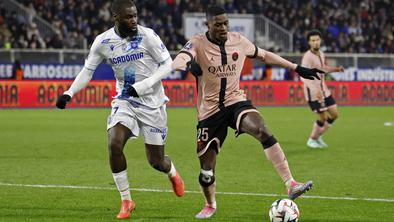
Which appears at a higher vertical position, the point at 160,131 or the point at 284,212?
the point at 160,131

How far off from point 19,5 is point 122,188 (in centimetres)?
2881

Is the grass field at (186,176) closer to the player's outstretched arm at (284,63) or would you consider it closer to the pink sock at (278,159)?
the pink sock at (278,159)

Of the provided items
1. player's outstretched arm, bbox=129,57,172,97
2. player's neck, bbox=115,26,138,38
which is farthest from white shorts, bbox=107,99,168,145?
player's neck, bbox=115,26,138,38

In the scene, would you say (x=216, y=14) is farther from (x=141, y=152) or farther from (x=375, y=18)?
(x=375, y=18)

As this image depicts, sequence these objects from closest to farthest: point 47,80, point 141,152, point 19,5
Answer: point 141,152 → point 47,80 → point 19,5

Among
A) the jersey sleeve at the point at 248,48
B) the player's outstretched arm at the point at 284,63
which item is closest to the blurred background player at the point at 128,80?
the jersey sleeve at the point at 248,48

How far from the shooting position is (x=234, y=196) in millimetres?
10180

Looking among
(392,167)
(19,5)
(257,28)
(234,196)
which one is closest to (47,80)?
(19,5)

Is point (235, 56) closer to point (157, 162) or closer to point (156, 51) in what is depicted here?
point (156, 51)

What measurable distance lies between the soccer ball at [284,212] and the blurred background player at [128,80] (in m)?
1.54

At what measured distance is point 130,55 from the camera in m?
8.73

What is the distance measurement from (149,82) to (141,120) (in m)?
0.77

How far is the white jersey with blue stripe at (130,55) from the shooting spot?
343 inches

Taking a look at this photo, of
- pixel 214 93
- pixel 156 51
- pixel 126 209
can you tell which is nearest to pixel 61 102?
pixel 156 51
